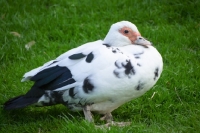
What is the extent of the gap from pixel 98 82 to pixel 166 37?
2171 mm

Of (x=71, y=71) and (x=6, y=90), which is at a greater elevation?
(x=71, y=71)

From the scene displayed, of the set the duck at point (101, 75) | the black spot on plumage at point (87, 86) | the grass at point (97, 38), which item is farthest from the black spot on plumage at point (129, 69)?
the grass at point (97, 38)

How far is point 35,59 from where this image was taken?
4.99 meters

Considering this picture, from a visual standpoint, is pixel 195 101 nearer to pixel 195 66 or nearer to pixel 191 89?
pixel 191 89

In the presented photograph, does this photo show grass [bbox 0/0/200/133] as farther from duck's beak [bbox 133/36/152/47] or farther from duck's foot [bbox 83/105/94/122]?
duck's beak [bbox 133/36/152/47]

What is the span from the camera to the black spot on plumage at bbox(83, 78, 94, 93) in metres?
3.42

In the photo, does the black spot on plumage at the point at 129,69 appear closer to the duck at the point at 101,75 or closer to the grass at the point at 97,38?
the duck at the point at 101,75

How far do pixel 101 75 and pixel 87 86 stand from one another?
0.14 metres

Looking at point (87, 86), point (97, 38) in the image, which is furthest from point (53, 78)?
point (97, 38)

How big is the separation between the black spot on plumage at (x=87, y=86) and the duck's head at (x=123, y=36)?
1.31 feet

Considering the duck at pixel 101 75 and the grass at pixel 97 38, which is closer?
the duck at pixel 101 75

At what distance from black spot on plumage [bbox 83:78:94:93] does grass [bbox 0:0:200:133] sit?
0.81ft

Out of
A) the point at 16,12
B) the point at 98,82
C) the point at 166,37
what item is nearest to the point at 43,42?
the point at 16,12

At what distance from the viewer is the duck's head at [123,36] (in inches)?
143
